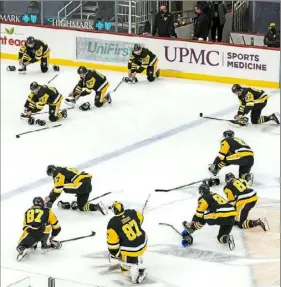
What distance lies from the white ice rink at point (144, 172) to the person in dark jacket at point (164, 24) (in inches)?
45.2

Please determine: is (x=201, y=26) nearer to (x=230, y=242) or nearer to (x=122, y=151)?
(x=122, y=151)

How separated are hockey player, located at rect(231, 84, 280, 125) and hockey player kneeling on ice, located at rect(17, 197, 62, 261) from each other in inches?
191

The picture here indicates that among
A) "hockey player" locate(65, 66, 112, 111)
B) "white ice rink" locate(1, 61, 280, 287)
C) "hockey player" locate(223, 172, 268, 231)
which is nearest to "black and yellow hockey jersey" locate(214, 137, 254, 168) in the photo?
"white ice rink" locate(1, 61, 280, 287)

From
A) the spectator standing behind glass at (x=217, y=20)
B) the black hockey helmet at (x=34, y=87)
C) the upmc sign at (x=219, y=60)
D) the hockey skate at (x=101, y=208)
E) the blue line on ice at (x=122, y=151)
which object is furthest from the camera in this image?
the spectator standing behind glass at (x=217, y=20)

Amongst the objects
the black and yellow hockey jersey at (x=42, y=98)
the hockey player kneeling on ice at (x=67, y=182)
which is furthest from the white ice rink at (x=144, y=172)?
the black and yellow hockey jersey at (x=42, y=98)

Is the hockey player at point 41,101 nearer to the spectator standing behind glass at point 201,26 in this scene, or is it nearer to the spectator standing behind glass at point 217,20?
the spectator standing behind glass at point 201,26

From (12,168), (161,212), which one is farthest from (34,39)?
(161,212)

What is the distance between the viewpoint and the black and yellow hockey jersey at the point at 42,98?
13320 mm

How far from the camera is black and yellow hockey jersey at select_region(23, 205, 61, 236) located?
331 inches

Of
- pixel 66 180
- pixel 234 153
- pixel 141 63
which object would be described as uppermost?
pixel 141 63

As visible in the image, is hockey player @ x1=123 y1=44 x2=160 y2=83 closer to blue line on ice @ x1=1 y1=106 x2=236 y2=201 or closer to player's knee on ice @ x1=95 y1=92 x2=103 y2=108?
player's knee on ice @ x1=95 y1=92 x2=103 y2=108

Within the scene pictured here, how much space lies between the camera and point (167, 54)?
54.8ft

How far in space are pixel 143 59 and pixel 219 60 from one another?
4.76 feet

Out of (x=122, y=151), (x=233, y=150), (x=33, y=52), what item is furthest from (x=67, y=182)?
(x=33, y=52)
